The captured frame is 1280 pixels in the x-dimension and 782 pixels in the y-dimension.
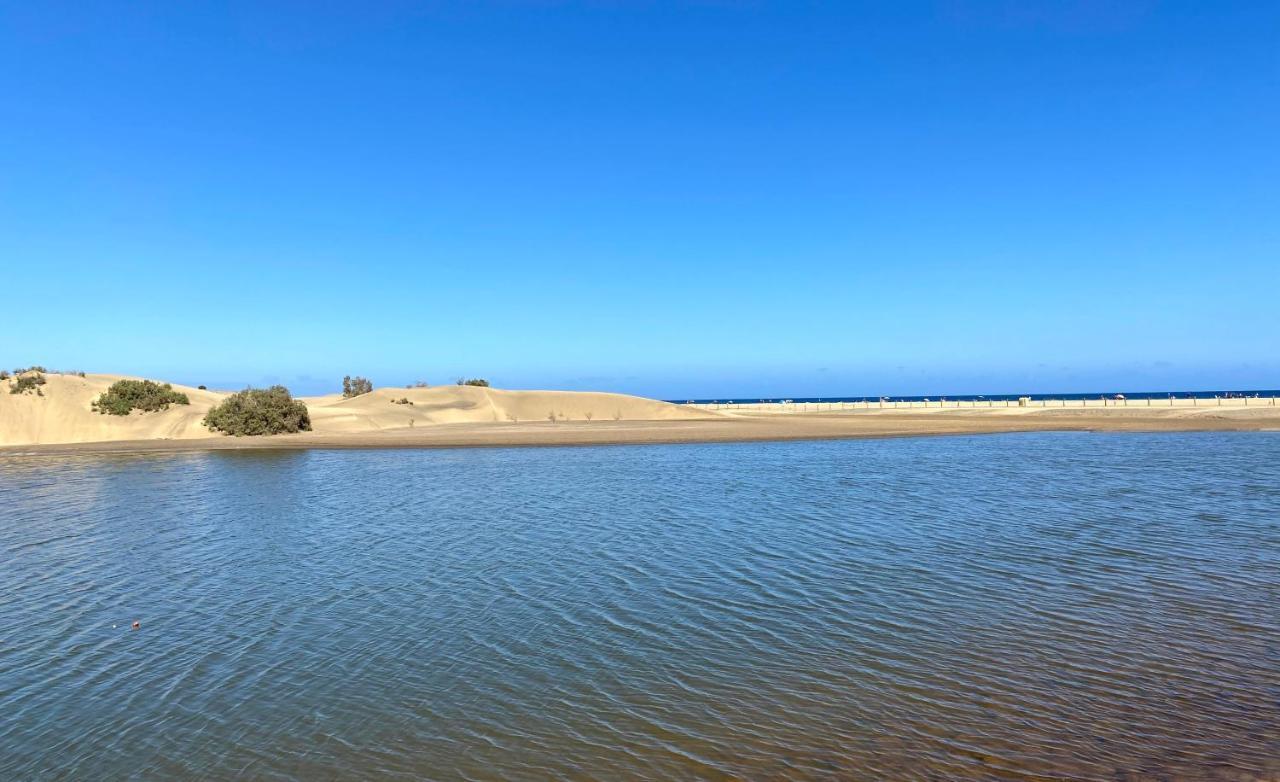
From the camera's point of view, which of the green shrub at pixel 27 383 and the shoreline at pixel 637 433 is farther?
the green shrub at pixel 27 383

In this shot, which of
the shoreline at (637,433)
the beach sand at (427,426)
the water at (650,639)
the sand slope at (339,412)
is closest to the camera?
the water at (650,639)

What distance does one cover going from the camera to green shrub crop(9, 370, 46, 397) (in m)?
47.1

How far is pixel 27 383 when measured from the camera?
47.5m

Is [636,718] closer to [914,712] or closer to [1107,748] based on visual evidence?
[914,712]

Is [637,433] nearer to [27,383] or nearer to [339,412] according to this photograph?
[339,412]

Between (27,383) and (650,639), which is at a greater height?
(27,383)

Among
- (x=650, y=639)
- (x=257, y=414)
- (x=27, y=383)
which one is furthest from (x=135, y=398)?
(x=650, y=639)

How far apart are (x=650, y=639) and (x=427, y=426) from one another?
47.7m

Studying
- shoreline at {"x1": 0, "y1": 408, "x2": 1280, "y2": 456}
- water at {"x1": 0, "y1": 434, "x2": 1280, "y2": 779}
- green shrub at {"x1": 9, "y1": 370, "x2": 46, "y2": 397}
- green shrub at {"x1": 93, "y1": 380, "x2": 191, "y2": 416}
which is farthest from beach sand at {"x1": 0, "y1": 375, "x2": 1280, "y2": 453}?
water at {"x1": 0, "y1": 434, "x2": 1280, "y2": 779}

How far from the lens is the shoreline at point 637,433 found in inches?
1565

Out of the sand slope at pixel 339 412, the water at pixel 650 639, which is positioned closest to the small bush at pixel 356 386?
the sand slope at pixel 339 412

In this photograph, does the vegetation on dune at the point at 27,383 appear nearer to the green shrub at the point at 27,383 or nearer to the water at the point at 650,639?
the green shrub at the point at 27,383

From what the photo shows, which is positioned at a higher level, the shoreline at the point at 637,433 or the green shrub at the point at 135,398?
the green shrub at the point at 135,398

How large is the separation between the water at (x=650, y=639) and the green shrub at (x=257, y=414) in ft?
89.6
